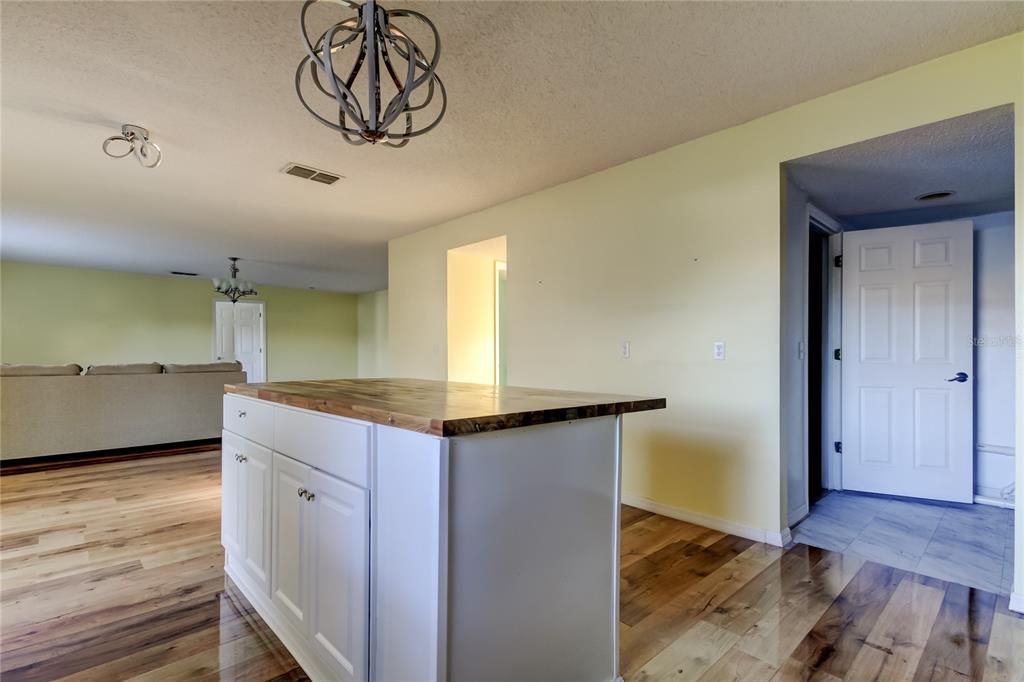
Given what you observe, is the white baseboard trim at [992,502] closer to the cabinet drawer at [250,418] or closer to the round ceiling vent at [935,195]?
the round ceiling vent at [935,195]

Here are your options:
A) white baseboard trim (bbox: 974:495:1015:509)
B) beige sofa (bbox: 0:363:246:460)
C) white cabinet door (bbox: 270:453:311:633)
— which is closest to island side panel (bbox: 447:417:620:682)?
white cabinet door (bbox: 270:453:311:633)

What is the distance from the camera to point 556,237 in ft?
12.3

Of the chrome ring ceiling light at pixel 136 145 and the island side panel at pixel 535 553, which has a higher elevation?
the chrome ring ceiling light at pixel 136 145

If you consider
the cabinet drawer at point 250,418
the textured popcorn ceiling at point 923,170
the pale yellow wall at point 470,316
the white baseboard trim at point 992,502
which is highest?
the textured popcorn ceiling at point 923,170

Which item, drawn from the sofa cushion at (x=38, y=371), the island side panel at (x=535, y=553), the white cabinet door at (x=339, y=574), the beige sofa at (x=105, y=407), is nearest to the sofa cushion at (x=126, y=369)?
the beige sofa at (x=105, y=407)

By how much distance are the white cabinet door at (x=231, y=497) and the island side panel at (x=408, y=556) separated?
117cm

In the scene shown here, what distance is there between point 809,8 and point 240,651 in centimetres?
312

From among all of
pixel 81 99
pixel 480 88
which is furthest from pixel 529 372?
pixel 81 99

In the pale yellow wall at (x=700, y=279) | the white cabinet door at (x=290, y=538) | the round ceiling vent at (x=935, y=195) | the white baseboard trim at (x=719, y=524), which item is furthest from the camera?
the round ceiling vent at (x=935, y=195)

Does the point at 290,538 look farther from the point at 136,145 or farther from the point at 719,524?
the point at 136,145

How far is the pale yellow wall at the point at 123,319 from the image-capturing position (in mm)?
6969

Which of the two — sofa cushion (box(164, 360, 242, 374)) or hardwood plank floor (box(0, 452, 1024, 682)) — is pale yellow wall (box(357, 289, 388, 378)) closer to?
sofa cushion (box(164, 360, 242, 374))

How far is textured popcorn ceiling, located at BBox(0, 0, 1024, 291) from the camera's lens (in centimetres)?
183

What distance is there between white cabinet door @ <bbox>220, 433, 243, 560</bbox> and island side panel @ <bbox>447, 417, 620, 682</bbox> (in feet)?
4.71
